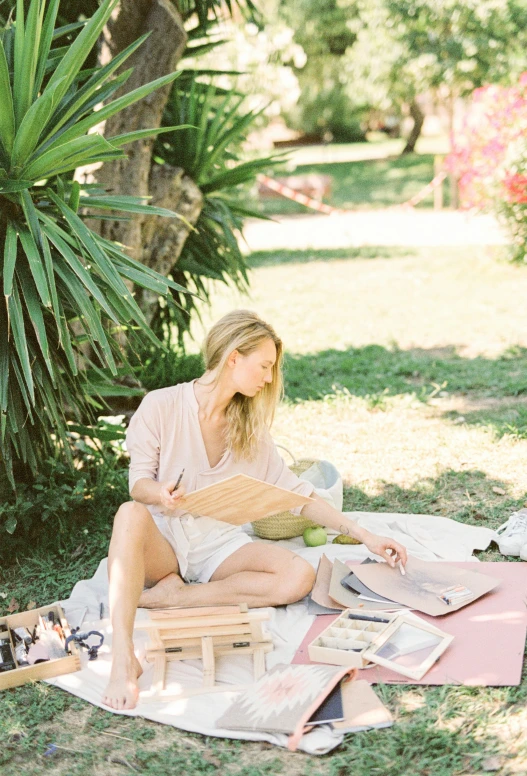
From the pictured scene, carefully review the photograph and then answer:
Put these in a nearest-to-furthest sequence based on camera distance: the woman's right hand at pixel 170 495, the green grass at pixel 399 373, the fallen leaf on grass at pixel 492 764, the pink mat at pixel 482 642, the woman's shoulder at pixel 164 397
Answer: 1. the fallen leaf on grass at pixel 492 764
2. the pink mat at pixel 482 642
3. the woman's right hand at pixel 170 495
4. the woman's shoulder at pixel 164 397
5. the green grass at pixel 399 373

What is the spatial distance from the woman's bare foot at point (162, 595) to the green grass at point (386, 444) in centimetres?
51

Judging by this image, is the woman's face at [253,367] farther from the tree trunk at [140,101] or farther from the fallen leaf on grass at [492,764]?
the tree trunk at [140,101]

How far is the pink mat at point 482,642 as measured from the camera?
9.91 ft

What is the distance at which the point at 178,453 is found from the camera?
3.60m

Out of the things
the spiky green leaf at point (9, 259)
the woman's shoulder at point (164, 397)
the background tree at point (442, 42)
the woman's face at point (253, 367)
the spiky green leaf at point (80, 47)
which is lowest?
the woman's shoulder at point (164, 397)

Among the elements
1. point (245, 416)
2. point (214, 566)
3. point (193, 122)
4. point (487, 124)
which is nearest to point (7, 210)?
point (245, 416)

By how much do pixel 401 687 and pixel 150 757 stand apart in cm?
84

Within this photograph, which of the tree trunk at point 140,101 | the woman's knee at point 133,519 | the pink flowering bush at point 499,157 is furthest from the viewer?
the pink flowering bush at point 499,157

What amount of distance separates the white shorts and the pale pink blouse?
0.03 m

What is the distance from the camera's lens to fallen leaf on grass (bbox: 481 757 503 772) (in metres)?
2.60

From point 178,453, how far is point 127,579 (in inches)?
24.0

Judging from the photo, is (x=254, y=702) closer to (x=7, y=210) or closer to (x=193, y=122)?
(x=7, y=210)

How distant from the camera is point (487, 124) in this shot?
32.4 ft

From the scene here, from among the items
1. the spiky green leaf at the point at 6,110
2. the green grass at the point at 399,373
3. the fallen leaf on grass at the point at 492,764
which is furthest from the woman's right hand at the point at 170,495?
the green grass at the point at 399,373
